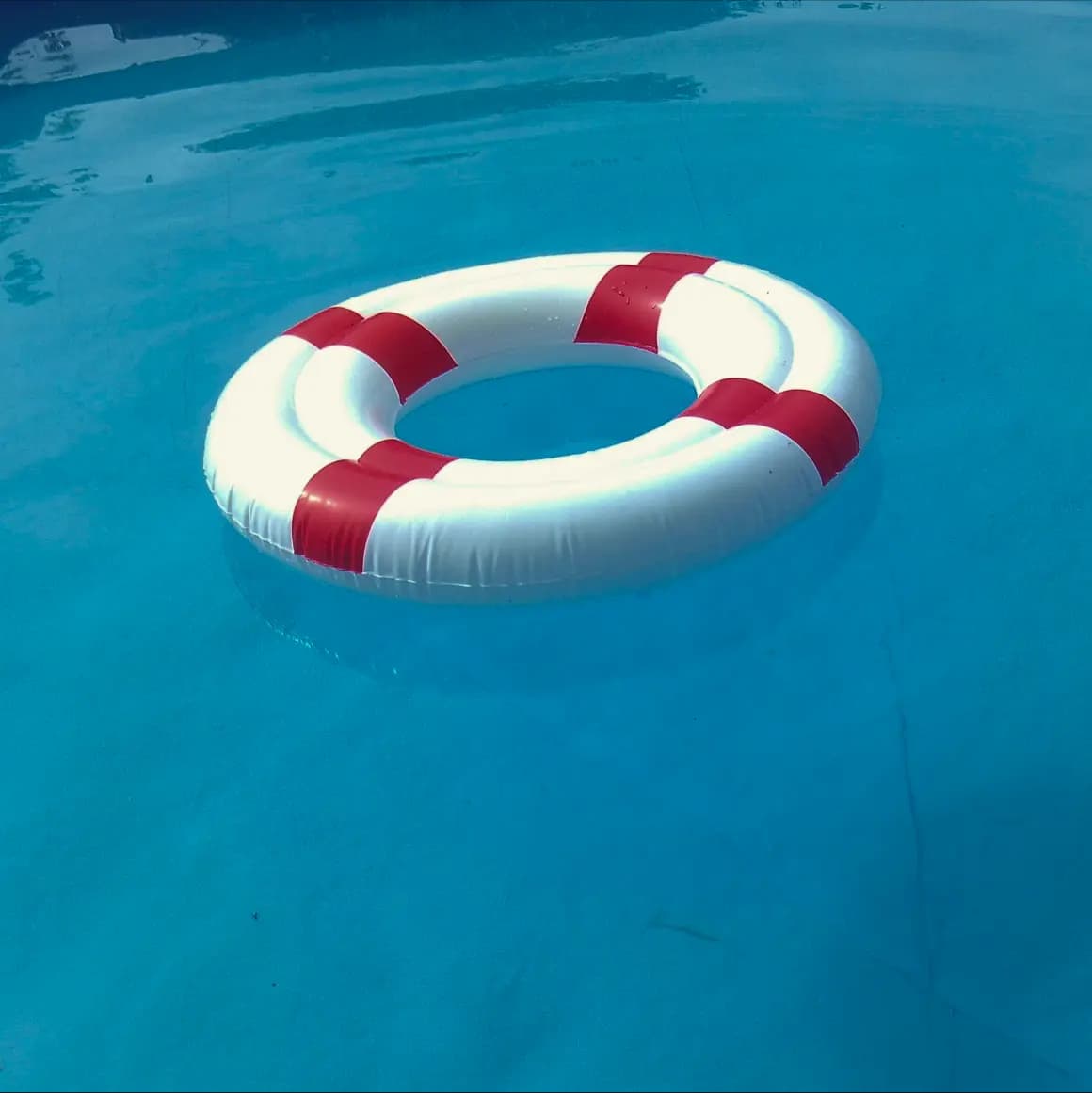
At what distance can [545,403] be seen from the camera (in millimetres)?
2365

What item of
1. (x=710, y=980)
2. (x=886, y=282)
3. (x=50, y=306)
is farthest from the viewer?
(x=50, y=306)

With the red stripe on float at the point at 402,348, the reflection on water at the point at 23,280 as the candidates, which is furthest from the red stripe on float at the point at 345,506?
the reflection on water at the point at 23,280

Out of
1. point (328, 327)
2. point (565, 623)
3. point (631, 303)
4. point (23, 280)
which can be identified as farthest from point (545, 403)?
point (23, 280)

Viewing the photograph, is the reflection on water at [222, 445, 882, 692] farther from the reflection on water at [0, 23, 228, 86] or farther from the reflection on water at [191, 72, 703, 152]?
the reflection on water at [0, 23, 228, 86]

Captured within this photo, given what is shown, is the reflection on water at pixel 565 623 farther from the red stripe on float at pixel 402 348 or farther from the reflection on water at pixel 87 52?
the reflection on water at pixel 87 52

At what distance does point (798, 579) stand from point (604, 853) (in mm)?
569

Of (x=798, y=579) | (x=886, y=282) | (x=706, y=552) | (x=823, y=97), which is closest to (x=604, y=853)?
(x=706, y=552)

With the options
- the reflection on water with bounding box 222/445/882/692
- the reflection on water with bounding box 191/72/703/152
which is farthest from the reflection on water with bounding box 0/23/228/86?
the reflection on water with bounding box 222/445/882/692

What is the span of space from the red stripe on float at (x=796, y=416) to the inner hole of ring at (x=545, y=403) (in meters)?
0.31

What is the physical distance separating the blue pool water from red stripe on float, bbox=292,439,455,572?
0.66ft

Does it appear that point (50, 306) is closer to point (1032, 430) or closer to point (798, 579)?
point (798, 579)

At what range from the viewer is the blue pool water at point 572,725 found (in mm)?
1412

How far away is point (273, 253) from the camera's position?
308 centimetres

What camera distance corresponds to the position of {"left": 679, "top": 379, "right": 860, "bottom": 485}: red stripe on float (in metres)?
1.79
